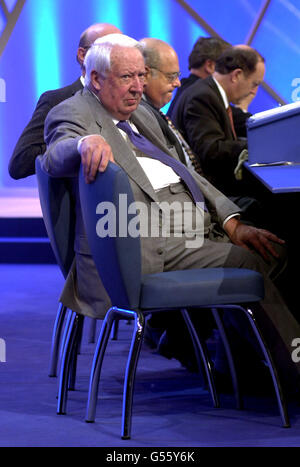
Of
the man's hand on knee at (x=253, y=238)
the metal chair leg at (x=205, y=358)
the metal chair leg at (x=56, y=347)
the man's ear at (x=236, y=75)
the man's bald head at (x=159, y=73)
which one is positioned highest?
the man's bald head at (x=159, y=73)

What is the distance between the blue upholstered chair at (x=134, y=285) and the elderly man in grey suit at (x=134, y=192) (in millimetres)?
126

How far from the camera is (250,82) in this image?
408 centimetres

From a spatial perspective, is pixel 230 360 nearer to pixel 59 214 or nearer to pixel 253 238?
pixel 253 238

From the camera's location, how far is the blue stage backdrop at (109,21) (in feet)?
26.6

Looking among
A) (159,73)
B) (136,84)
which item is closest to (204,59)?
(159,73)

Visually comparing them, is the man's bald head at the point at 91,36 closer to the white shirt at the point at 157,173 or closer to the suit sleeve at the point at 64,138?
the white shirt at the point at 157,173

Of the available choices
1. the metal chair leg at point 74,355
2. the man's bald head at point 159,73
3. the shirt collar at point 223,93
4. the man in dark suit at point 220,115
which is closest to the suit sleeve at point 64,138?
the metal chair leg at point 74,355

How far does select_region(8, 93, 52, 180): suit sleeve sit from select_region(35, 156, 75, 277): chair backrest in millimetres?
724

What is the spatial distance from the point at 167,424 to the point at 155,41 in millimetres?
1805

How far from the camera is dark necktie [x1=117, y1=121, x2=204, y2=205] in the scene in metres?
2.84

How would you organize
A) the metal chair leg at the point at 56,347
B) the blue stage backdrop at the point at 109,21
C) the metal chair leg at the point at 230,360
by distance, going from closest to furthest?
the metal chair leg at the point at 230,360, the metal chair leg at the point at 56,347, the blue stage backdrop at the point at 109,21

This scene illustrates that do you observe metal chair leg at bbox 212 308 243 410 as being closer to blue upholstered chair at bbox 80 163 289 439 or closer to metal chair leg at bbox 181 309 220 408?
metal chair leg at bbox 181 309 220 408

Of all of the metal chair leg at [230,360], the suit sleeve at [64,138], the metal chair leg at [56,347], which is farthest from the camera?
the metal chair leg at [56,347]

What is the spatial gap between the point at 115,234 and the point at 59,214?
0.46 meters
